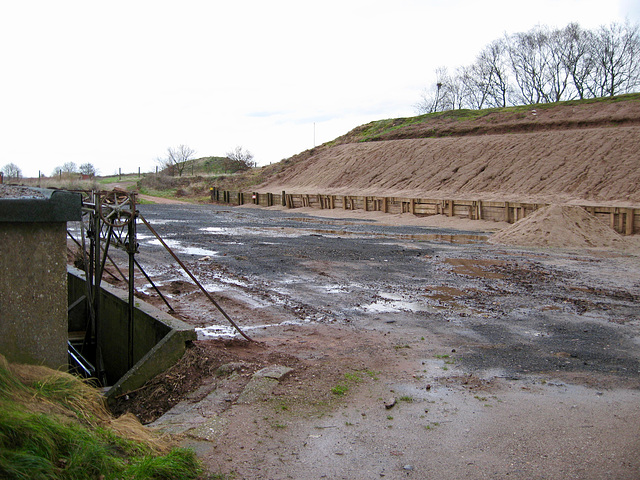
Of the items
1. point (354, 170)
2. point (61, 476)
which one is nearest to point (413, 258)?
point (61, 476)

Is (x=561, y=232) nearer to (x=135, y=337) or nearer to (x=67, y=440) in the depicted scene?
(x=135, y=337)

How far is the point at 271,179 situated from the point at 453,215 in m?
34.5

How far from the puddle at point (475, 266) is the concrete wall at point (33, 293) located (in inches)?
380

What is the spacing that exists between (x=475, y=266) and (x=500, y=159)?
26678 millimetres

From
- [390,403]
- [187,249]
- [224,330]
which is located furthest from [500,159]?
[390,403]

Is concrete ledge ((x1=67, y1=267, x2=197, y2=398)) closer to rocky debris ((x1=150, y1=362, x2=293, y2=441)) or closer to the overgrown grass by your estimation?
rocky debris ((x1=150, y1=362, x2=293, y2=441))

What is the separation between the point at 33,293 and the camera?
16.6 feet

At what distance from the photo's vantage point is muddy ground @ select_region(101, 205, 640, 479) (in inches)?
172

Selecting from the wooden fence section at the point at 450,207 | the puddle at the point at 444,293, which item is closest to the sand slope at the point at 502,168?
the wooden fence section at the point at 450,207

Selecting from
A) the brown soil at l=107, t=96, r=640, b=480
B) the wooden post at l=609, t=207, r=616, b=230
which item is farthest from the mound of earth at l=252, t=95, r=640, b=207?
the brown soil at l=107, t=96, r=640, b=480

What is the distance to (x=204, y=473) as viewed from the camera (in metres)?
3.97

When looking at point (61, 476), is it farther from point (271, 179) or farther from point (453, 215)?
point (271, 179)

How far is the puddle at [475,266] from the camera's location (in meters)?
12.9

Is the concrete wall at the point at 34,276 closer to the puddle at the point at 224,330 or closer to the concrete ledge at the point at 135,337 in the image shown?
the concrete ledge at the point at 135,337
